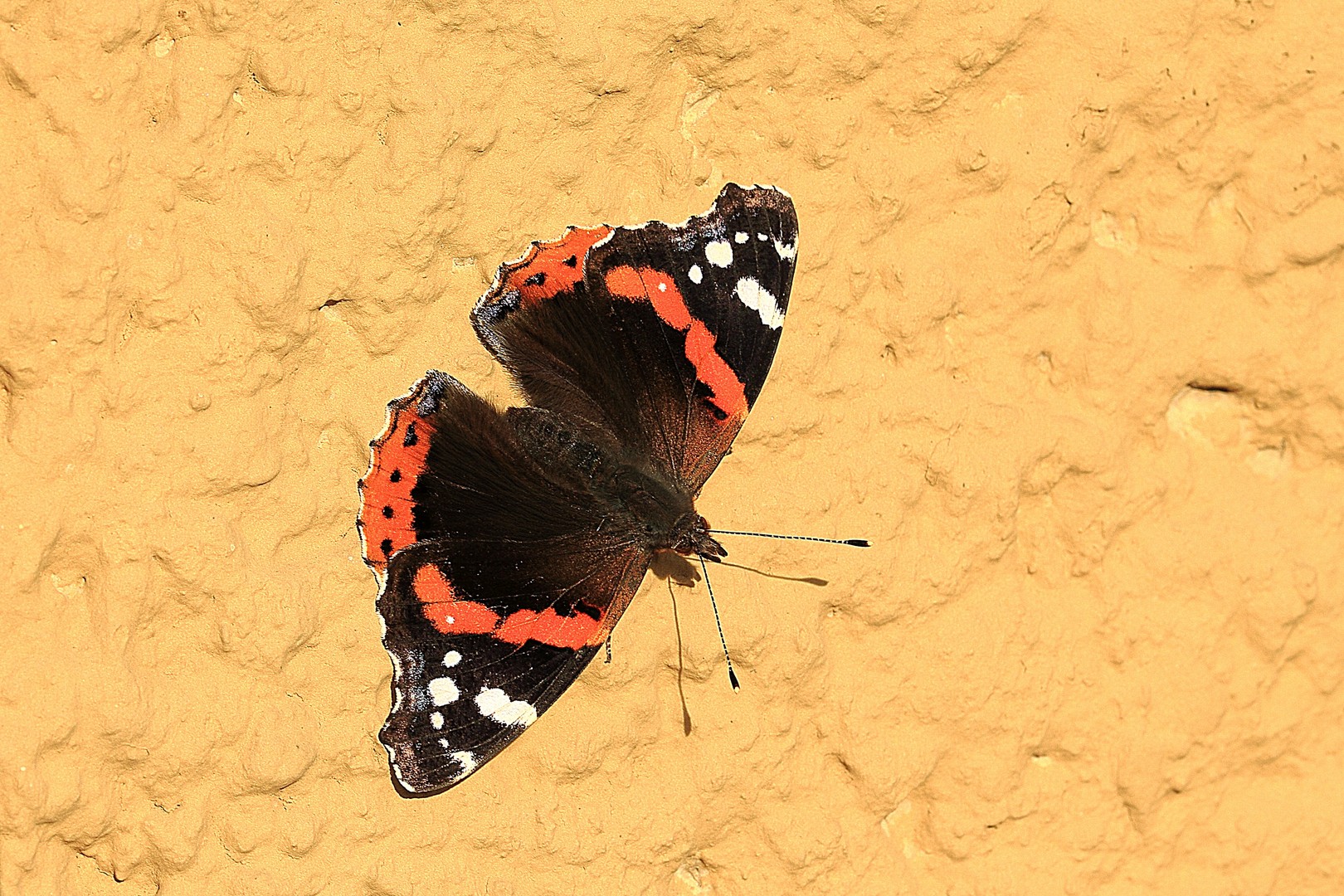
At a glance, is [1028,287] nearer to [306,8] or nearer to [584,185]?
[584,185]

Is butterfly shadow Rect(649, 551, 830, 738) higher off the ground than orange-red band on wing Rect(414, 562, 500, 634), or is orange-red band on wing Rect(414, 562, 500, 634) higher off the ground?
orange-red band on wing Rect(414, 562, 500, 634)

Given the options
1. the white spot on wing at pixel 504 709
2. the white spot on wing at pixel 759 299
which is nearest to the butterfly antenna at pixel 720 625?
the white spot on wing at pixel 504 709

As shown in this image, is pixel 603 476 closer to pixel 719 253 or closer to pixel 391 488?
pixel 391 488

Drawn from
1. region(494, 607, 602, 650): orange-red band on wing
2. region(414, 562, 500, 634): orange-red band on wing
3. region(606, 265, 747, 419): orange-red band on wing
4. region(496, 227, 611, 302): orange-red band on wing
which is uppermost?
region(496, 227, 611, 302): orange-red band on wing

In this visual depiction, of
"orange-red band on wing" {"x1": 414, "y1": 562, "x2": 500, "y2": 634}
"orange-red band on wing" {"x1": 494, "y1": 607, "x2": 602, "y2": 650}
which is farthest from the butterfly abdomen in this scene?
"orange-red band on wing" {"x1": 414, "y1": 562, "x2": 500, "y2": 634}

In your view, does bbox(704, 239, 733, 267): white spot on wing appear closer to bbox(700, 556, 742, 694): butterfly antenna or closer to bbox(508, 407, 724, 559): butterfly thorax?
bbox(508, 407, 724, 559): butterfly thorax

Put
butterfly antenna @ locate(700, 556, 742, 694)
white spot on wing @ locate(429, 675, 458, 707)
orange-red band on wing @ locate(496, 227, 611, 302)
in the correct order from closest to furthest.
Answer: white spot on wing @ locate(429, 675, 458, 707)
orange-red band on wing @ locate(496, 227, 611, 302)
butterfly antenna @ locate(700, 556, 742, 694)

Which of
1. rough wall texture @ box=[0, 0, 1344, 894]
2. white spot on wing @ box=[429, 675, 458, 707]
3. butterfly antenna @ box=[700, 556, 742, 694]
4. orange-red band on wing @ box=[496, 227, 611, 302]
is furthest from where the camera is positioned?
butterfly antenna @ box=[700, 556, 742, 694]

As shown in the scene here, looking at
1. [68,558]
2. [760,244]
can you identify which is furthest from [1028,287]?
[68,558]
